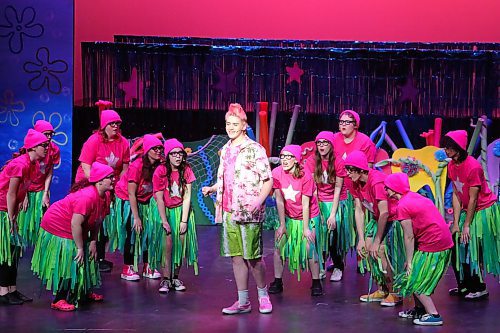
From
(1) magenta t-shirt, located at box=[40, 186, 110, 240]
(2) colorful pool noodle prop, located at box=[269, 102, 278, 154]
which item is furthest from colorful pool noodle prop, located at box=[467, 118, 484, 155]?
(1) magenta t-shirt, located at box=[40, 186, 110, 240]

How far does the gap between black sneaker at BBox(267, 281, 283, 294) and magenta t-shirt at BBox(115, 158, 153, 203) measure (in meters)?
1.05

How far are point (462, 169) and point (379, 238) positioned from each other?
2.50ft

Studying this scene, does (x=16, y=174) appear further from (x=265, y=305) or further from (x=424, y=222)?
(x=424, y=222)

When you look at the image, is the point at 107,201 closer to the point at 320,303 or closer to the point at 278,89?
the point at 320,303

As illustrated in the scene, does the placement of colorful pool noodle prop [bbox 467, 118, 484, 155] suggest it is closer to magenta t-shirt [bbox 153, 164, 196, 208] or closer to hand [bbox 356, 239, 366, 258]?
hand [bbox 356, 239, 366, 258]

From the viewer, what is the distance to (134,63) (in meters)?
8.33

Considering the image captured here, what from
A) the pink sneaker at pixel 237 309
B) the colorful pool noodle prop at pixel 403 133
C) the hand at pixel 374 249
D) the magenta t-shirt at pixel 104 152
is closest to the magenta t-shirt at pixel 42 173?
the magenta t-shirt at pixel 104 152

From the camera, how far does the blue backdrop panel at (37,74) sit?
8336mm

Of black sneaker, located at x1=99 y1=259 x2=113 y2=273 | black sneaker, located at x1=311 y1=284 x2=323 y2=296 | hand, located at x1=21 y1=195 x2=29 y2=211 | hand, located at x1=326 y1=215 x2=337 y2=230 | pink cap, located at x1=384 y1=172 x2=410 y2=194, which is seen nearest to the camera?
pink cap, located at x1=384 y1=172 x2=410 y2=194

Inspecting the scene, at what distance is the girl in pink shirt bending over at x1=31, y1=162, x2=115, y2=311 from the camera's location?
5.30m

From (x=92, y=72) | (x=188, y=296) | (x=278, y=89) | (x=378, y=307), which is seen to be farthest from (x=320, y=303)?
(x=92, y=72)

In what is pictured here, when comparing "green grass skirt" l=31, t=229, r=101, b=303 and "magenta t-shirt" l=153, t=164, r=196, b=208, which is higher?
"magenta t-shirt" l=153, t=164, r=196, b=208

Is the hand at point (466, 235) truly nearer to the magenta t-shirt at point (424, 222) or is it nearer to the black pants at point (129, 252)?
the magenta t-shirt at point (424, 222)

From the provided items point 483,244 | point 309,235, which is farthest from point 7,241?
point 483,244
